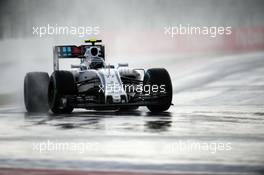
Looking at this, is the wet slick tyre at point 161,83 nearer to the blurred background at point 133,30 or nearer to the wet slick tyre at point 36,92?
the wet slick tyre at point 36,92

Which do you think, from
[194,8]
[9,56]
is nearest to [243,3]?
[194,8]

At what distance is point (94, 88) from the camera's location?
19859mm

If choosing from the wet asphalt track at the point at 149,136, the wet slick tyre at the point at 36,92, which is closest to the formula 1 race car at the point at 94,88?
the wet slick tyre at the point at 36,92

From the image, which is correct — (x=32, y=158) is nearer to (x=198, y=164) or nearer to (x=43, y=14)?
(x=198, y=164)

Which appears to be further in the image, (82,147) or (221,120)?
(221,120)

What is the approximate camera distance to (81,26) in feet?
136

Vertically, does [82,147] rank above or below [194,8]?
below

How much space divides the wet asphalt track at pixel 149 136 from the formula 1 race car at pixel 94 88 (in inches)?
12.4

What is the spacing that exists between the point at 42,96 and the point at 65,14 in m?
22.6

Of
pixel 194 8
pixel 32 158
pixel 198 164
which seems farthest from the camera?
pixel 194 8

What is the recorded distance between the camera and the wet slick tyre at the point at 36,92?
20859 millimetres

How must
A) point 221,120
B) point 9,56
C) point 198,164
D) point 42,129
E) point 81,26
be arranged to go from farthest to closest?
point 81,26 → point 9,56 → point 221,120 → point 42,129 → point 198,164

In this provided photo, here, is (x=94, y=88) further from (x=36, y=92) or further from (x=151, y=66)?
(x=151, y=66)

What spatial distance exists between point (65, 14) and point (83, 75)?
916 inches
